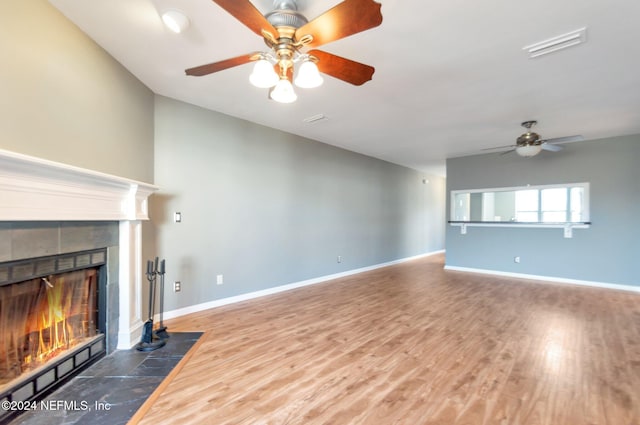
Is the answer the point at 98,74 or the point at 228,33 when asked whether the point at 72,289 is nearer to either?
the point at 98,74

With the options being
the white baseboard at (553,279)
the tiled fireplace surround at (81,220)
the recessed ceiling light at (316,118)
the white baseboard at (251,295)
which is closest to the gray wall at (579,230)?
the white baseboard at (553,279)

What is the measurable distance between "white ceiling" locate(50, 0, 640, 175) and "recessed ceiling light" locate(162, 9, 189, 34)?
0.04 m

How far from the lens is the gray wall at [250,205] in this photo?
3.46 m

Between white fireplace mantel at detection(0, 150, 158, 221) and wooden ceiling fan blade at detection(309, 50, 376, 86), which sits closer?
white fireplace mantel at detection(0, 150, 158, 221)

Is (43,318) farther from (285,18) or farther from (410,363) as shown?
(410,363)

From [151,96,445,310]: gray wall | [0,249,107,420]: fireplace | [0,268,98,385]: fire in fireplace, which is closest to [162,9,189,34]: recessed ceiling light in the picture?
[151,96,445,310]: gray wall

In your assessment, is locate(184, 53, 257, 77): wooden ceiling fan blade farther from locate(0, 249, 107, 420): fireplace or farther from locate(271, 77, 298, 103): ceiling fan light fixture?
locate(0, 249, 107, 420): fireplace

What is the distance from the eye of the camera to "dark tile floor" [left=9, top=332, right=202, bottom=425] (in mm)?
1689

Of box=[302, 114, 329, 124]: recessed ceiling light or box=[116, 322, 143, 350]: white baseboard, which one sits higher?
box=[302, 114, 329, 124]: recessed ceiling light

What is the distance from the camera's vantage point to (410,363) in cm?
238

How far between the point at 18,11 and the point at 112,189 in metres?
1.23

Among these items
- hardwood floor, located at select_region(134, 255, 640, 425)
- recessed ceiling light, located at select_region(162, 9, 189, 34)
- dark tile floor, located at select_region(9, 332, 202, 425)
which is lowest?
hardwood floor, located at select_region(134, 255, 640, 425)

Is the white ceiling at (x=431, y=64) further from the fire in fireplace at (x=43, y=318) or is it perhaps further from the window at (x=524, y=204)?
the fire in fireplace at (x=43, y=318)

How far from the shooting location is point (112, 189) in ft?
7.90
